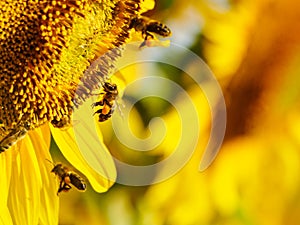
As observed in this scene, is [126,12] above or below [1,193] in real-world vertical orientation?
above

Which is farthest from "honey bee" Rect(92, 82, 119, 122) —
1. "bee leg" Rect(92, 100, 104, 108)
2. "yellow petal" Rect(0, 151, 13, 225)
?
"yellow petal" Rect(0, 151, 13, 225)

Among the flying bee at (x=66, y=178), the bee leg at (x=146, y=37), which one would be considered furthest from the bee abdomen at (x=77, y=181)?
the bee leg at (x=146, y=37)

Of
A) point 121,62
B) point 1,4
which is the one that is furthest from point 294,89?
point 1,4

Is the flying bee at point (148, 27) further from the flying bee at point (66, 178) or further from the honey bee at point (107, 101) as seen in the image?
the flying bee at point (66, 178)

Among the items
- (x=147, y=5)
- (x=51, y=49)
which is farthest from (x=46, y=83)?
(x=147, y=5)

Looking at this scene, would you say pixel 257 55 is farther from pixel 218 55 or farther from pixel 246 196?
pixel 246 196

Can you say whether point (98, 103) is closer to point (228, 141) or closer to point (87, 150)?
point (87, 150)
